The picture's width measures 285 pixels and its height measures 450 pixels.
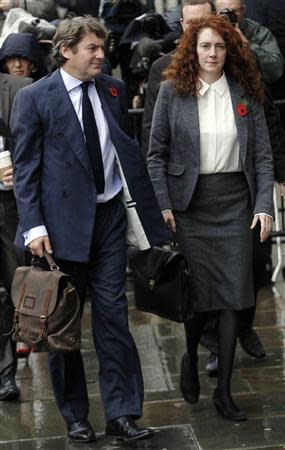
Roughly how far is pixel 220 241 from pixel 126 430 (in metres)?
1.20

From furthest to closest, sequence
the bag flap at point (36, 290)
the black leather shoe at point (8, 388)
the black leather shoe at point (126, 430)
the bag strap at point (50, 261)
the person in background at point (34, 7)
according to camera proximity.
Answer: the person in background at point (34, 7)
the black leather shoe at point (8, 388)
the black leather shoe at point (126, 430)
the bag strap at point (50, 261)
the bag flap at point (36, 290)

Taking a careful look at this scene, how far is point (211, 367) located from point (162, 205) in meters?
1.31

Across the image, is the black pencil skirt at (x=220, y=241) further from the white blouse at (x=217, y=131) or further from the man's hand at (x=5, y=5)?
the man's hand at (x=5, y=5)

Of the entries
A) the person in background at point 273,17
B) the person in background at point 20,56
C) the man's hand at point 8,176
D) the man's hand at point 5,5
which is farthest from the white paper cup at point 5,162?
the person in background at point 273,17

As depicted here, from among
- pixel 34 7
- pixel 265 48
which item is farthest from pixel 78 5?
pixel 265 48

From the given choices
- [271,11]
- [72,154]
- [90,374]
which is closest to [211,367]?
[90,374]

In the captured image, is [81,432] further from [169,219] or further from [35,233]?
[169,219]

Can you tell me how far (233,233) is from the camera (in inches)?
252

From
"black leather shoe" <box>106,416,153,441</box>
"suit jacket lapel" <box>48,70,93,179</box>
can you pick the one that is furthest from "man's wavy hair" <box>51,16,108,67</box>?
"black leather shoe" <box>106,416,153,441</box>

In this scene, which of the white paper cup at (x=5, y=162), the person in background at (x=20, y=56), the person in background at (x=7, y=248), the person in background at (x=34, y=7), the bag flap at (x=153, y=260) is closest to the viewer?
the bag flap at (x=153, y=260)

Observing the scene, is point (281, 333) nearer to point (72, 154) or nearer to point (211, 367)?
point (211, 367)

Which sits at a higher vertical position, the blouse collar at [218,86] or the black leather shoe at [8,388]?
the blouse collar at [218,86]

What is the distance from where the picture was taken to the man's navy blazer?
5828 millimetres

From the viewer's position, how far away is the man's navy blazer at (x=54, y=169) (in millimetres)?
5828
